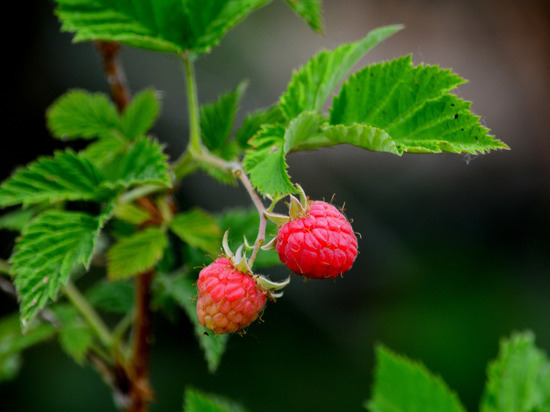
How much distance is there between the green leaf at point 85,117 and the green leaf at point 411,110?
538 millimetres

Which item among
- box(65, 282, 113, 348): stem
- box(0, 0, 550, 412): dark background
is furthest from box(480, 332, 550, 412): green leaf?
box(0, 0, 550, 412): dark background

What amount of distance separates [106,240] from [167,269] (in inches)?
19.0

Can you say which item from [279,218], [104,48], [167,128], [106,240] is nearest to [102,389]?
[167,128]

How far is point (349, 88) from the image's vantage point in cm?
72

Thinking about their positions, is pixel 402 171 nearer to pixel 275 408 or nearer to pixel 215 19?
pixel 275 408

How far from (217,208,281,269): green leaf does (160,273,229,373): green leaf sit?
0.11 m

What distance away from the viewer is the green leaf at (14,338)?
1150 mm

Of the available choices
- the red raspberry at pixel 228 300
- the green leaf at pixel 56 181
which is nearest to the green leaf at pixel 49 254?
the green leaf at pixel 56 181

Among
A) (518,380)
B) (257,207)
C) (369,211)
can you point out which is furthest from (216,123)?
(369,211)

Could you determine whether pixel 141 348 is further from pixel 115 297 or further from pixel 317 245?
pixel 317 245

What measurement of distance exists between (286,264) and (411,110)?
0.82 feet

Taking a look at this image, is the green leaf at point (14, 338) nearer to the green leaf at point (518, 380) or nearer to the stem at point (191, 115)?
the stem at point (191, 115)

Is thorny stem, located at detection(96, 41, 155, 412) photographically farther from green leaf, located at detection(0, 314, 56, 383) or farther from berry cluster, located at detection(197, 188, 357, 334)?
berry cluster, located at detection(197, 188, 357, 334)

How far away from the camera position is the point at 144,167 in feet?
2.58
